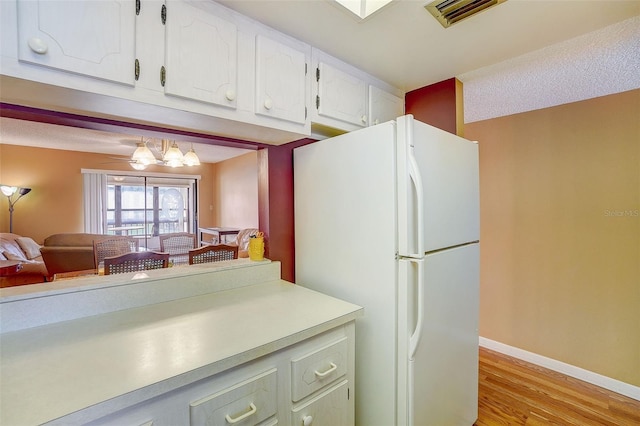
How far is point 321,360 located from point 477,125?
8.72 feet

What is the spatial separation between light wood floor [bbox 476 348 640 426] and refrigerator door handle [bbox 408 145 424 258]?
4.54ft

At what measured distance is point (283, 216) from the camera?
175 centimetres

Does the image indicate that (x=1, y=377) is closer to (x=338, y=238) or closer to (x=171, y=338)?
(x=171, y=338)

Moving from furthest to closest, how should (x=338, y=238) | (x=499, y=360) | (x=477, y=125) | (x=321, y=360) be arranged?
(x=477, y=125) < (x=499, y=360) < (x=338, y=238) < (x=321, y=360)

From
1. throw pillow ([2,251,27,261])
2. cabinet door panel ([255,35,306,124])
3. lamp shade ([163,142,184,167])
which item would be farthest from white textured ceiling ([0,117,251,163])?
cabinet door panel ([255,35,306,124])

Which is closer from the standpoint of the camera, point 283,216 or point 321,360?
point 321,360

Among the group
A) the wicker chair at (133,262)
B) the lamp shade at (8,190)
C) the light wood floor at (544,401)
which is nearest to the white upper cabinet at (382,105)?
the wicker chair at (133,262)

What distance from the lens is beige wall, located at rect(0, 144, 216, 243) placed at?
470 centimetres

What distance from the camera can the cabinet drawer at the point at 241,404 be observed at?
79cm

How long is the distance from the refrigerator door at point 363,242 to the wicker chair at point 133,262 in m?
1.21

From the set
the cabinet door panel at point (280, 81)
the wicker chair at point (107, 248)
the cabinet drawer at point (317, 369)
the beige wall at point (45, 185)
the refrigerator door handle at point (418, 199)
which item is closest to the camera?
the cabinet drawer at point (317, 369)

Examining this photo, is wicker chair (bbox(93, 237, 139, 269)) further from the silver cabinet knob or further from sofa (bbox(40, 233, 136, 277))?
the silver cabinet knob

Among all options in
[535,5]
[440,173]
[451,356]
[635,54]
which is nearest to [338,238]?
[440,173]

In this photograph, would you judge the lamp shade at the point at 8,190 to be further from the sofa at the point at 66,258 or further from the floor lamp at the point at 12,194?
the sofa at the point at 66,258
